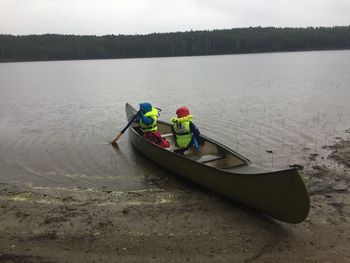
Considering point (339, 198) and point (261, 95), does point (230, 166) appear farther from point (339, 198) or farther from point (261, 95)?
point (261, 95)

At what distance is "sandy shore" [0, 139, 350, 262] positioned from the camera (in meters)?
5.35

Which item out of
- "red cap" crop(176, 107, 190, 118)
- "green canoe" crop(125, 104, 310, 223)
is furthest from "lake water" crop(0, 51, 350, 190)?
"red cap" crop(176, 107, 190, 118)

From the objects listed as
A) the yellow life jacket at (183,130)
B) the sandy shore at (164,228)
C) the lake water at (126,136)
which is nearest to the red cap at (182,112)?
the yellow life jacket at (183,130)

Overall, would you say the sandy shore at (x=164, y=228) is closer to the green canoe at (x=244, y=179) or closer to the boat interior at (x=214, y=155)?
the green canoe at (x=244, y=179)

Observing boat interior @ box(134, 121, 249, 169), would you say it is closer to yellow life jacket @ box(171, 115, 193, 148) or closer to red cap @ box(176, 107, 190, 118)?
yellow life jacket @ box(171, 115, 193, 148)

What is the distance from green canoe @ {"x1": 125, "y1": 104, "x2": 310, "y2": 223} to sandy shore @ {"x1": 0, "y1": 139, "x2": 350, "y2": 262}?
303 mm

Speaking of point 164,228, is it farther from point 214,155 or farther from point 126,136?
point 126,136

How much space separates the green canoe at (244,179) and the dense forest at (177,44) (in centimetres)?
9885

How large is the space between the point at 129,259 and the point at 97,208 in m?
2.06

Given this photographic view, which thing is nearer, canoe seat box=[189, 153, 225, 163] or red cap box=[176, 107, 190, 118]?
canoe seat box=[189, 153, 225, 163]

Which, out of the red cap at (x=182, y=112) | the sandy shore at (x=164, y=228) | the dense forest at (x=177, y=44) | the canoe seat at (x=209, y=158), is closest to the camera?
the sandy shore at (x=164, y=228)

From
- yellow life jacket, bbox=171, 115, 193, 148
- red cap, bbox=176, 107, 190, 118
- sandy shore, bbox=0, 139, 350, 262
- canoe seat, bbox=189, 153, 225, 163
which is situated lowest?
sandy shore, bbox=0, 139, 350, 262

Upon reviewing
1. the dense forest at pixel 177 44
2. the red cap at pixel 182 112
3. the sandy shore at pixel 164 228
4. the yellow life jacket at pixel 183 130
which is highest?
the dense forest at pixel 177 44

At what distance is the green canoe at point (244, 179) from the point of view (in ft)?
18.2
